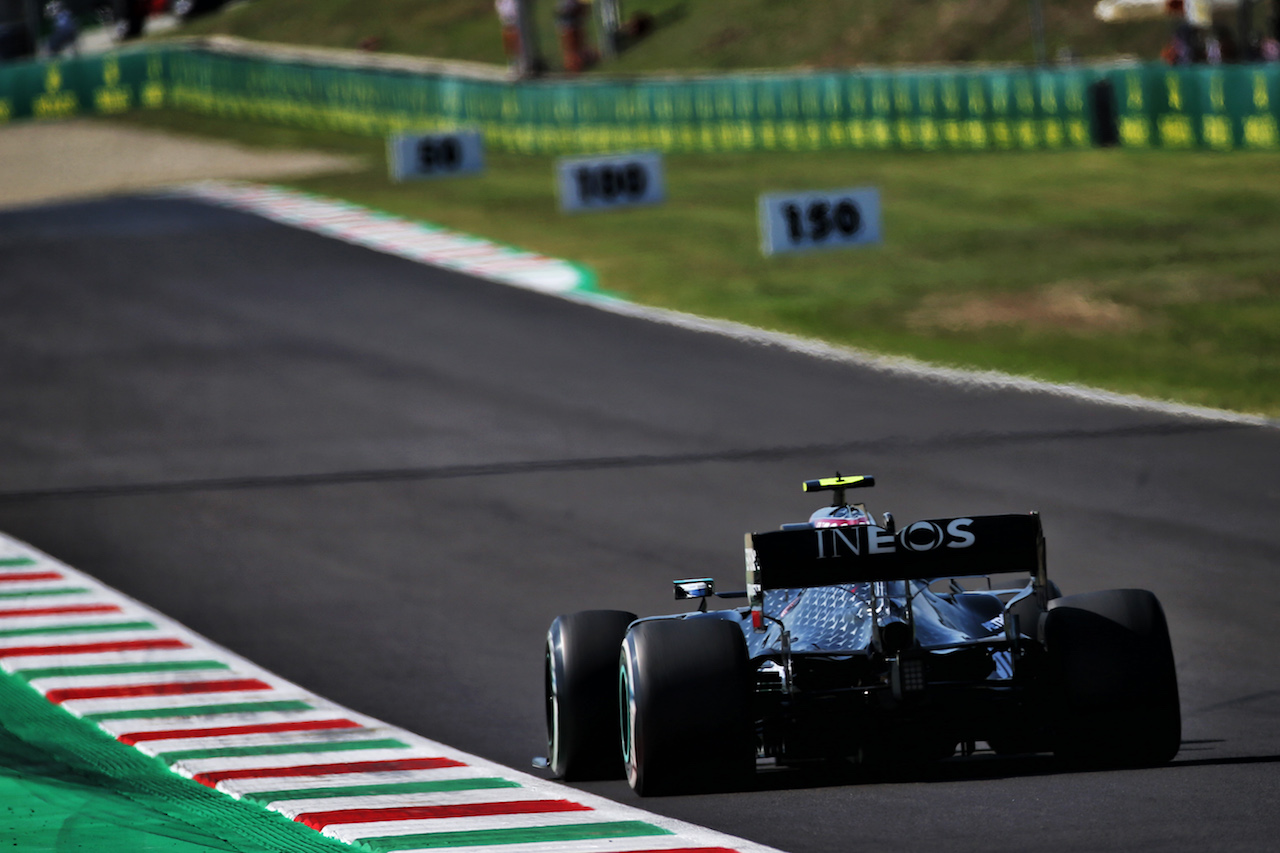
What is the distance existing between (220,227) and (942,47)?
989 inches

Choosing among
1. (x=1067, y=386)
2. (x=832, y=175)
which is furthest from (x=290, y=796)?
(x=832, y=175)

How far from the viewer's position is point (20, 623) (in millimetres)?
14234

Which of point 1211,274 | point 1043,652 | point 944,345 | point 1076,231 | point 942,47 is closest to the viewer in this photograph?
point 1043,652

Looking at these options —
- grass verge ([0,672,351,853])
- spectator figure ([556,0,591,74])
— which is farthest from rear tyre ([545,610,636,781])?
spectator figure ([556,0,591,74])

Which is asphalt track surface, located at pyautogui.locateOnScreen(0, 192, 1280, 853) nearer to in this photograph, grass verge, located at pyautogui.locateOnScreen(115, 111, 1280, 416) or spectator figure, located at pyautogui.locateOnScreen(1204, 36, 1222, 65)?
grass verge, located at pyautogui.locateOnScreen(115, 111, 1280, 416)

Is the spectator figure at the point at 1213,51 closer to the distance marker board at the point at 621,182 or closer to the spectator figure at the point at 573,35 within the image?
the distance marker board at the point at 621,182

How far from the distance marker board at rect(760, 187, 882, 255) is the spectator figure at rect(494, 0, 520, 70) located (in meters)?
29.6

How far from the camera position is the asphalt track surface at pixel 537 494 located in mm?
8828

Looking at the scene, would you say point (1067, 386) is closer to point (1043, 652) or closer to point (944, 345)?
point (944, 345)

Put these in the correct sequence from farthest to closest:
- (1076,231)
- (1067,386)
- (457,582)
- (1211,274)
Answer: (1076,231) < (1211,274) < (1067,386) < (457,582)

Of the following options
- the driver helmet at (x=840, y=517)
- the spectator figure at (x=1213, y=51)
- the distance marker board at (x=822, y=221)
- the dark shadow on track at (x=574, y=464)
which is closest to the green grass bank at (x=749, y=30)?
the spectator figure at (x=1213, y=51)

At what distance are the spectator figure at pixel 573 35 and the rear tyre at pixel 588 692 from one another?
175ft

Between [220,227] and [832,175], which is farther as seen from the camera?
[832,175]

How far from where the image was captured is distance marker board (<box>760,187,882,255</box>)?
27.4m
